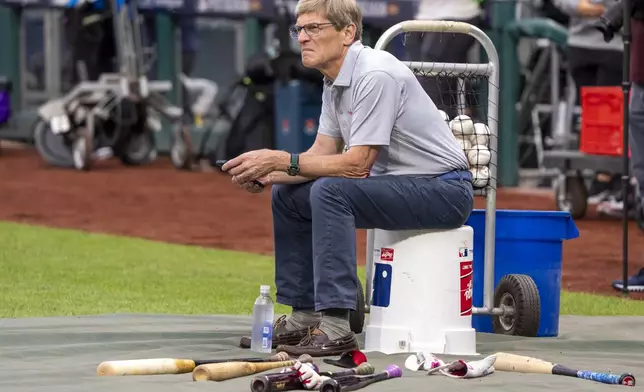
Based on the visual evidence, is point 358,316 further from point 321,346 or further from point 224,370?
point 224,370

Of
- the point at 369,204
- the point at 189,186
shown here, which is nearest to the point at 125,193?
the point at 189,186

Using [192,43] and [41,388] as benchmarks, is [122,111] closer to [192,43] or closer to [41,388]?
[192,43]

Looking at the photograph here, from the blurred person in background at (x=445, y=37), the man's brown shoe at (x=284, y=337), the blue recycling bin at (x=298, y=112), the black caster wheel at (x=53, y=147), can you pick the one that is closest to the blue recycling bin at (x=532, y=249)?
the man's brown shoe at (x=284, y=337)

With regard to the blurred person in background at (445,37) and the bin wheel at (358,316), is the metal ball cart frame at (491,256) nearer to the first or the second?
the bin wheel at (358,316)

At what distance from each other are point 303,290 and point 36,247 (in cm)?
424

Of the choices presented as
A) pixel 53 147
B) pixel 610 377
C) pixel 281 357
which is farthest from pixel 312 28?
pixel 53 147

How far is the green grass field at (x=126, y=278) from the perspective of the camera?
292 inches

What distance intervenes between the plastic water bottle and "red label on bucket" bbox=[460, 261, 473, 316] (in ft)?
2.51

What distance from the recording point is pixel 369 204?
227 inches

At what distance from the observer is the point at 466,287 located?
5977 mm

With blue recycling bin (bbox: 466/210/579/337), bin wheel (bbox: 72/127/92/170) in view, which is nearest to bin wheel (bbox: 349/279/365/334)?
blue recycling bin (bbox: 466/210/579/337)

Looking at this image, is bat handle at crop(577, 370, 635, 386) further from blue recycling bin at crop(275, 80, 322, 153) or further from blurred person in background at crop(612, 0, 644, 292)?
blue recycling bin at crop(275, 80, 322, 153)

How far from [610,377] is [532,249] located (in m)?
1.52

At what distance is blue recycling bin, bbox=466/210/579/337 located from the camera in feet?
21.5
